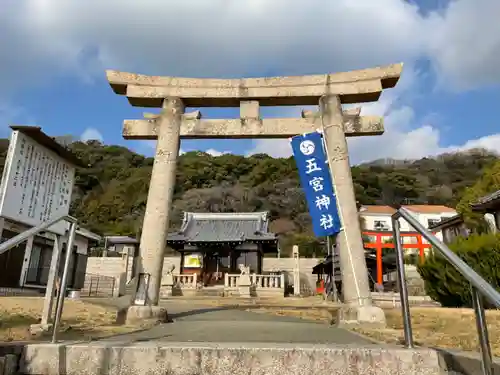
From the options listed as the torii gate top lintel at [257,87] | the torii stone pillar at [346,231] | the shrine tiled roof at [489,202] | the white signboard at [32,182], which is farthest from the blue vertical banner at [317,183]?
the shrine tiled roof at [489,202]

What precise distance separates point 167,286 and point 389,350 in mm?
21623

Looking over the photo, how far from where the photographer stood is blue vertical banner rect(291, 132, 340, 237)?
768 centimetres

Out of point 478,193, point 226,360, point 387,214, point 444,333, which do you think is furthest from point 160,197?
point 387,214

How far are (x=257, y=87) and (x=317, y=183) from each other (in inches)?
105

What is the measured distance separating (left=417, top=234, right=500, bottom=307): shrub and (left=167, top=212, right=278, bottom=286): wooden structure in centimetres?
1541

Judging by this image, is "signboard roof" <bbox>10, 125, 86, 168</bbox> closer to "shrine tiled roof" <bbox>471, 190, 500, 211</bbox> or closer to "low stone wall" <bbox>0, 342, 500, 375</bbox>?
"low stone wall" <bbox>0, 342, 500, 375</bbox>

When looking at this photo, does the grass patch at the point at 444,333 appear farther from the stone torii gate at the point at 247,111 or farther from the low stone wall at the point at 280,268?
the low stone wall at the point at 280,268

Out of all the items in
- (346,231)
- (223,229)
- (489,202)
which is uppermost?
(223,229)

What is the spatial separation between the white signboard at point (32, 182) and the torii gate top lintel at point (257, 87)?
4.89 metres

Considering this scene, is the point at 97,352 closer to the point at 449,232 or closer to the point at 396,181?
the point at 449,232

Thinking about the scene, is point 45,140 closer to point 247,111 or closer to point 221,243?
point 247,111

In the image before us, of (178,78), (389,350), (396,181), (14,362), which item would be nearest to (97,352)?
(14,362)

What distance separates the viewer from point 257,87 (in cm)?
877

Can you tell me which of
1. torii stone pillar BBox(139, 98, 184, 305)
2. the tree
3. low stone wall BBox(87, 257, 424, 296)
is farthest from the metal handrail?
low stone wall BBox(87, 257, 424, 296)
